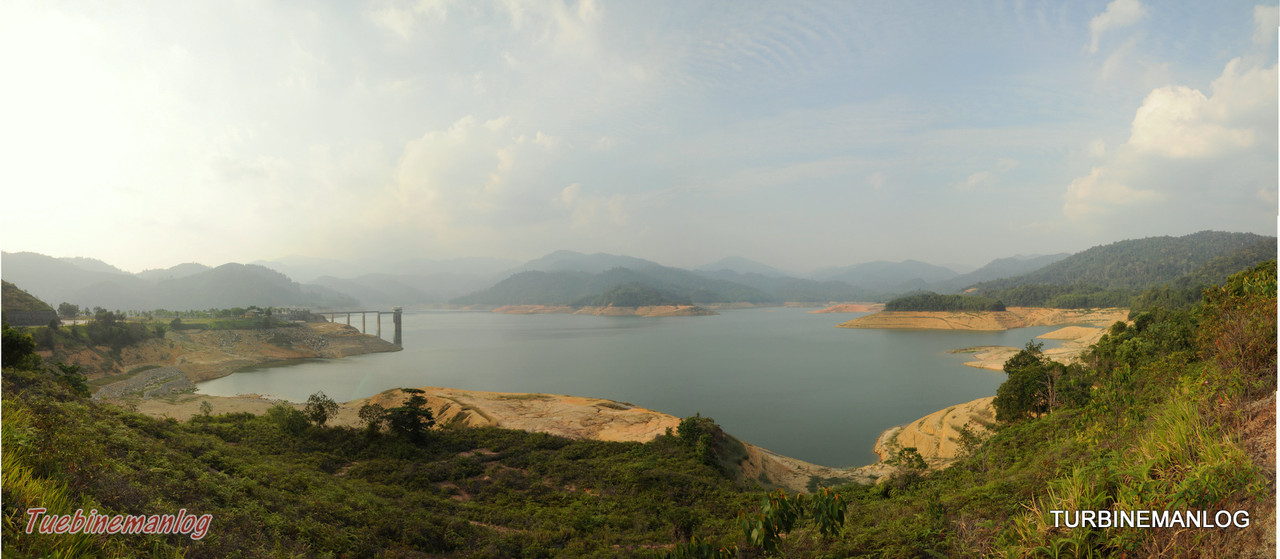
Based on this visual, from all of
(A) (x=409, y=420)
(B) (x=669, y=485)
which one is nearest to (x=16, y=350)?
(A) (x=409, y=420)

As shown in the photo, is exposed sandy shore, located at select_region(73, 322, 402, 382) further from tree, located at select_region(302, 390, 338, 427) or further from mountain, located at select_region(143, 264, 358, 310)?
mountain, located at select_region(143, 264, 358, 310)

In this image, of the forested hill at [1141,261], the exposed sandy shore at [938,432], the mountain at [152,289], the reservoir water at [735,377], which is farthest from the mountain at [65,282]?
the forested hill at [1141,261]

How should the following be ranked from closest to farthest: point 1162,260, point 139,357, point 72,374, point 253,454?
point 253,454
point 72,374
point 139,357
point 1162,260

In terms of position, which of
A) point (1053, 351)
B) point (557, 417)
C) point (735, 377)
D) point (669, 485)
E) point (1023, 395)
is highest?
point (1023, 395)

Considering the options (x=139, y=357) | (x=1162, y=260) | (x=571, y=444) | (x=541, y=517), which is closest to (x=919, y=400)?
(x=571, y=444)

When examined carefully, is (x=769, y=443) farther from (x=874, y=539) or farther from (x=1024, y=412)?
(x=874, y=539)

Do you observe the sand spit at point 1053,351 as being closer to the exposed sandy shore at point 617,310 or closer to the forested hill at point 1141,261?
the forested hill at point 1141,261

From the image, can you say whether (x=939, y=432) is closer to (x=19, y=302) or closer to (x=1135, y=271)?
(x=19, y=302)
